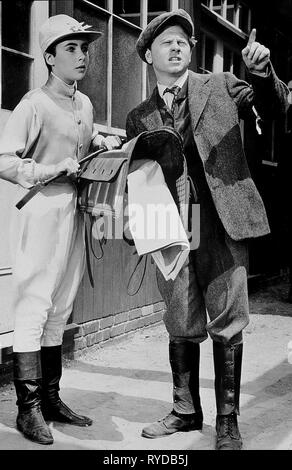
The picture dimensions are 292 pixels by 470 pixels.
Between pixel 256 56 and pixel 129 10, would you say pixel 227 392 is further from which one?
pixel 129 10

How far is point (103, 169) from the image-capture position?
3.21 metres

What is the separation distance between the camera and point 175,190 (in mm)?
3338

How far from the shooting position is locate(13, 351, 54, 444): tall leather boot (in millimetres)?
3393

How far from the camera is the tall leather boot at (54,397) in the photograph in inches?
143

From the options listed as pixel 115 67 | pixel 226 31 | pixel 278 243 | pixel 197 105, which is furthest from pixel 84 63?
pixel 278 243

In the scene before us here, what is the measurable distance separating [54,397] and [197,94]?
1.77 m

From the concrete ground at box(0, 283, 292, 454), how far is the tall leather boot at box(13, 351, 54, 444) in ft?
0.27

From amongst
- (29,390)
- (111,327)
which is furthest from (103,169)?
(111,327)

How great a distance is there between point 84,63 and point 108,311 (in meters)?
2.77

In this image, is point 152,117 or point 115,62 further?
point 115,62

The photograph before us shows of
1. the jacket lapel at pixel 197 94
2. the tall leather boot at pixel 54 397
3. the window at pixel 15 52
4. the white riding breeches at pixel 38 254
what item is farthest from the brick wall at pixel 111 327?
the jacket lapel at pixel 197 94

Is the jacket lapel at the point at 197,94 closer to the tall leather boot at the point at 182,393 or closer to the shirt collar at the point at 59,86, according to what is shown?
the shirt collar at the point at 59,86

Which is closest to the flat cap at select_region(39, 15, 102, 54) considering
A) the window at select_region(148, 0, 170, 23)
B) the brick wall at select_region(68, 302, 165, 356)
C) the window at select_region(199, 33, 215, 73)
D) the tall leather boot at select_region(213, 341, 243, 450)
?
the tall leather boot at select_region(213, 341, 243, 450)

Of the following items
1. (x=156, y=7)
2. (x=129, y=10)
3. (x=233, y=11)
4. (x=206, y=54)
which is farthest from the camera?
(x=233, y=11)
